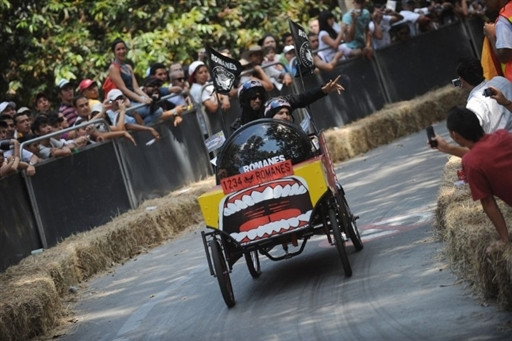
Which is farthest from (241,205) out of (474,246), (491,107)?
(474,246)

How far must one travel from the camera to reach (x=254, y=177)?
1024cm

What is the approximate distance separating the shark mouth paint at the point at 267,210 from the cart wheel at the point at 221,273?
0.68ft

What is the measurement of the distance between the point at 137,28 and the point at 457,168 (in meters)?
15.1

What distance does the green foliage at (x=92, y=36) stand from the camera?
2436cm

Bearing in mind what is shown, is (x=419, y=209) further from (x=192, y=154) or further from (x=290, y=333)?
(x=192, y=154)

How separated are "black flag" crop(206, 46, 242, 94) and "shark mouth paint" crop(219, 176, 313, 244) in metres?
2.83

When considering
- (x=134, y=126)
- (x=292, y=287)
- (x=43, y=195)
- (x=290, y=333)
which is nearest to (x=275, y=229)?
(x=292, y=287)

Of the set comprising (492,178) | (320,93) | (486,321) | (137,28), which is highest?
(137,28)

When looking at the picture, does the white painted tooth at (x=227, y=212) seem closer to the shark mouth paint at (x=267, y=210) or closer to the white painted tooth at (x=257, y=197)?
the shark mouth paint at (x=267, y=210)

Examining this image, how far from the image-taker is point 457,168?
11906mm

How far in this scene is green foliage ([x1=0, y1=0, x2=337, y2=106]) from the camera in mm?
24359

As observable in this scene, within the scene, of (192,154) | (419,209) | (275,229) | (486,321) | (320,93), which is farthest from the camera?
(192,154)

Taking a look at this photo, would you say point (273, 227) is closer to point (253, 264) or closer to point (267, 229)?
point (267, 229)

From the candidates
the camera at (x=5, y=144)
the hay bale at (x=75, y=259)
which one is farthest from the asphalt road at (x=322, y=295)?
the camera at (x=5, y=144)
